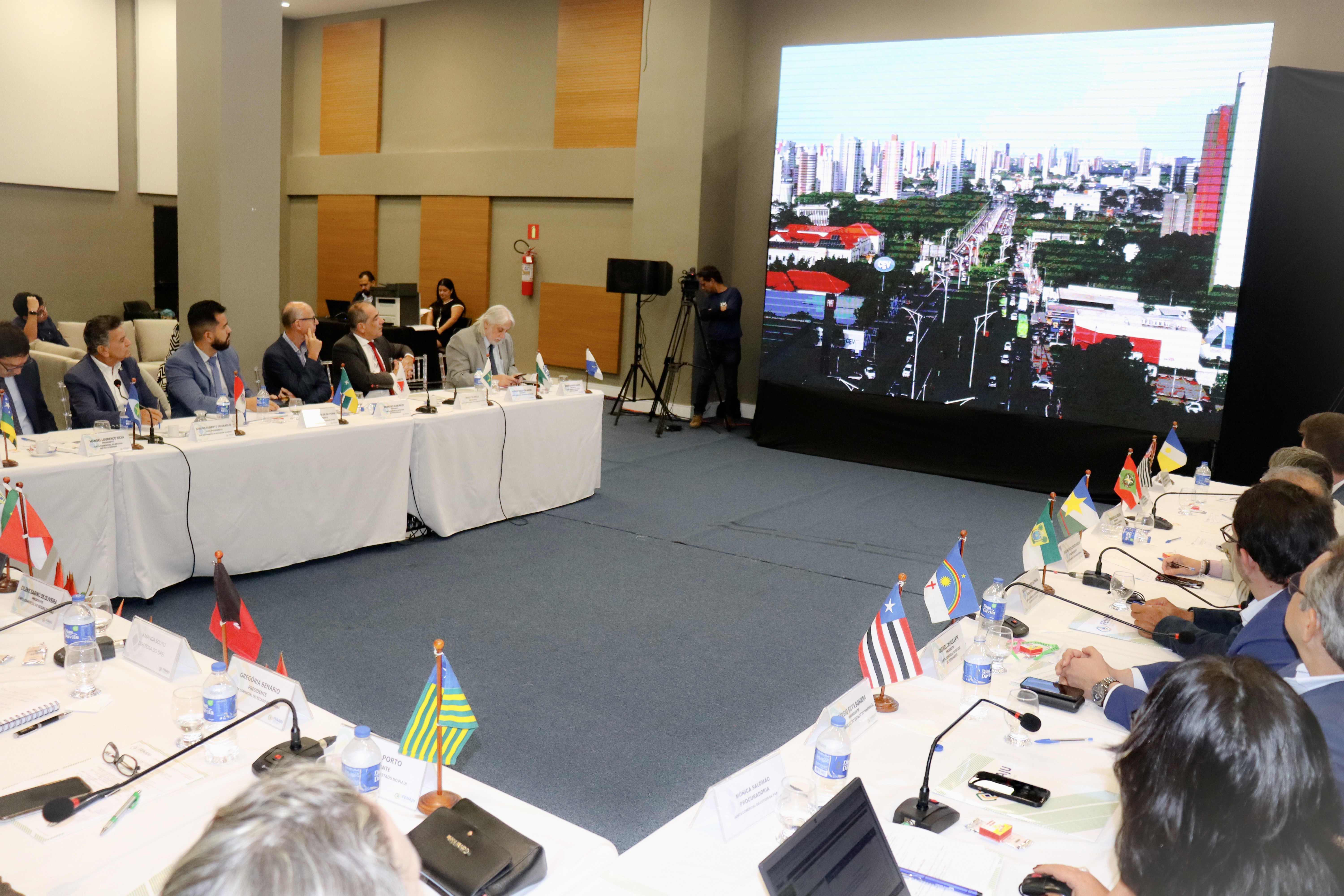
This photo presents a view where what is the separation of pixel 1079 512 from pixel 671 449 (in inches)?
198

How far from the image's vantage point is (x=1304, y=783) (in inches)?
47.2

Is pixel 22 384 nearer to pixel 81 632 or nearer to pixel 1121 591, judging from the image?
pixel 81 632

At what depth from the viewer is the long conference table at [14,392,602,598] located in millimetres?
3832

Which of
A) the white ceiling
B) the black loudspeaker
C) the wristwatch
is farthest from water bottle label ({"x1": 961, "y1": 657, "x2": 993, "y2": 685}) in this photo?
the white ceiling

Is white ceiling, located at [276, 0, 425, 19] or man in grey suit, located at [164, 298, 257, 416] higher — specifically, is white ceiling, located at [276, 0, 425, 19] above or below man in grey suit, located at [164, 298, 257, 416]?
above

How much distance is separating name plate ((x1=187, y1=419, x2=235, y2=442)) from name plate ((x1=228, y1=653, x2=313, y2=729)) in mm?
2449

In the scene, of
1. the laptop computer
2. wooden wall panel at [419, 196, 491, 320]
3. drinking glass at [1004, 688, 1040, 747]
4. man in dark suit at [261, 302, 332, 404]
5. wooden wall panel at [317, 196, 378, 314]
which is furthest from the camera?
wooden wall panel at [317, 196, 378, 314]

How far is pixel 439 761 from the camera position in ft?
5.63

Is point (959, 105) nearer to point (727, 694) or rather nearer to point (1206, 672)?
point (727, 694)

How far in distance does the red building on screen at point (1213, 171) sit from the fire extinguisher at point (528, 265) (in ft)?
20.8

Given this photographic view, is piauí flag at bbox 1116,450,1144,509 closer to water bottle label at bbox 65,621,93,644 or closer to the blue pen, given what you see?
the blue pen

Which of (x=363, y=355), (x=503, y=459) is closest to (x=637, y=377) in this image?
(x=363, y=355)

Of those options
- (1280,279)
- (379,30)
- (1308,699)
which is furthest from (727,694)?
(379,30)

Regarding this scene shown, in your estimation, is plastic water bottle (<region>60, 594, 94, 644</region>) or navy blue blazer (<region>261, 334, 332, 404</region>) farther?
navy blue blazer (<region>261, 334, 332, 404</region>)
